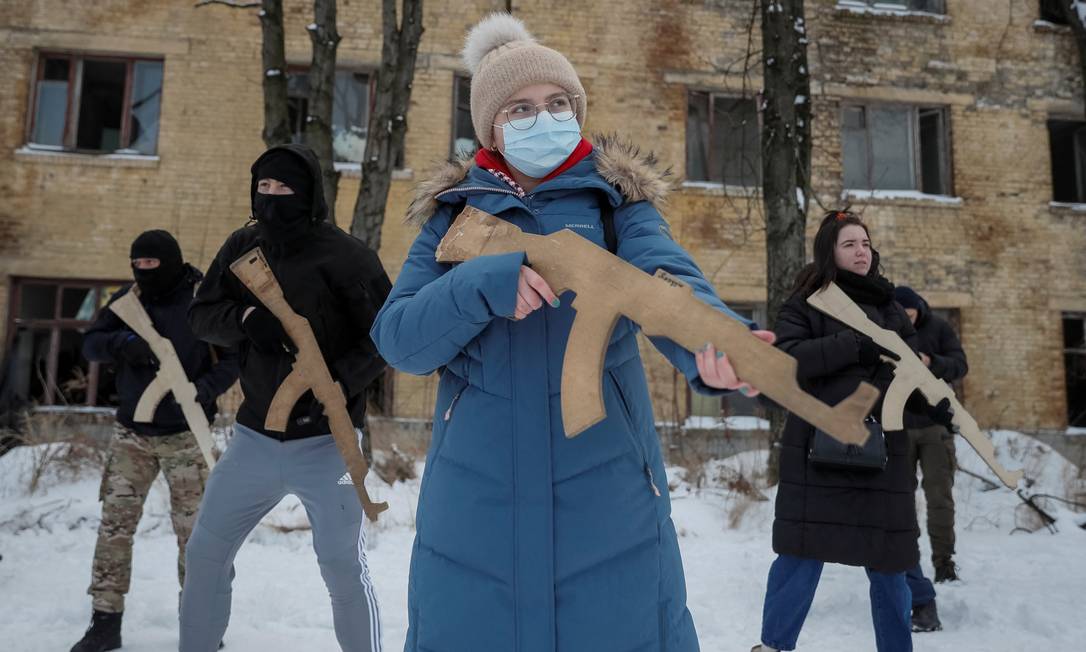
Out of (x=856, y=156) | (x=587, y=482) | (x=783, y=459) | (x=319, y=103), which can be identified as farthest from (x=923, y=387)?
(x=856, y=156)

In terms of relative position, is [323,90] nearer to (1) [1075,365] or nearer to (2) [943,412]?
(2) [943,412]

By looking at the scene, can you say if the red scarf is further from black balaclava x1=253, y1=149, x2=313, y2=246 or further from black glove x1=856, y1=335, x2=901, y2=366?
black glove x1=856, y1=335, x2=901, y2=366

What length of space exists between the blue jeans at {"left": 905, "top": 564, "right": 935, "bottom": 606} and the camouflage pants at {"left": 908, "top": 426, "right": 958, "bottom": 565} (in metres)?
0.93

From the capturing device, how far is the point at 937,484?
4852 millimetres

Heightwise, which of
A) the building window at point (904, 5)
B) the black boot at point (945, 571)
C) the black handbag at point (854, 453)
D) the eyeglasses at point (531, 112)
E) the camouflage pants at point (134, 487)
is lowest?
the black boot at point (945, 571)

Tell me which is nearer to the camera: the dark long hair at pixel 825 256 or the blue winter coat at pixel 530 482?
the blue winter coat at pixel 530 482

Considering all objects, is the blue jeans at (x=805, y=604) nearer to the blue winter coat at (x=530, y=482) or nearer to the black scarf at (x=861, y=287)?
the black scarf at (x=861, y=287)

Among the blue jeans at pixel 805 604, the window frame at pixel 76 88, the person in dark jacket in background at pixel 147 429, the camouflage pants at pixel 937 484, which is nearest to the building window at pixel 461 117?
the window frame at pixel 76 88

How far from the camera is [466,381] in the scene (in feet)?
5.95

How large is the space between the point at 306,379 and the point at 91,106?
10.5 metres

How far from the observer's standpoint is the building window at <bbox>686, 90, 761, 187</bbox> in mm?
11719

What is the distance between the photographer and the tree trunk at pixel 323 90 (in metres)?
7.36

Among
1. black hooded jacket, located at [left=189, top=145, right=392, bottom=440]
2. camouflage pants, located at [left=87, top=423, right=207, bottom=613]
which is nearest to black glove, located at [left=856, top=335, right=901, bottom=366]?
black hooded jacket, located at [left=189, top=145, right=392, bottom=440]

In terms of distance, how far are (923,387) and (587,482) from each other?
2.51m
